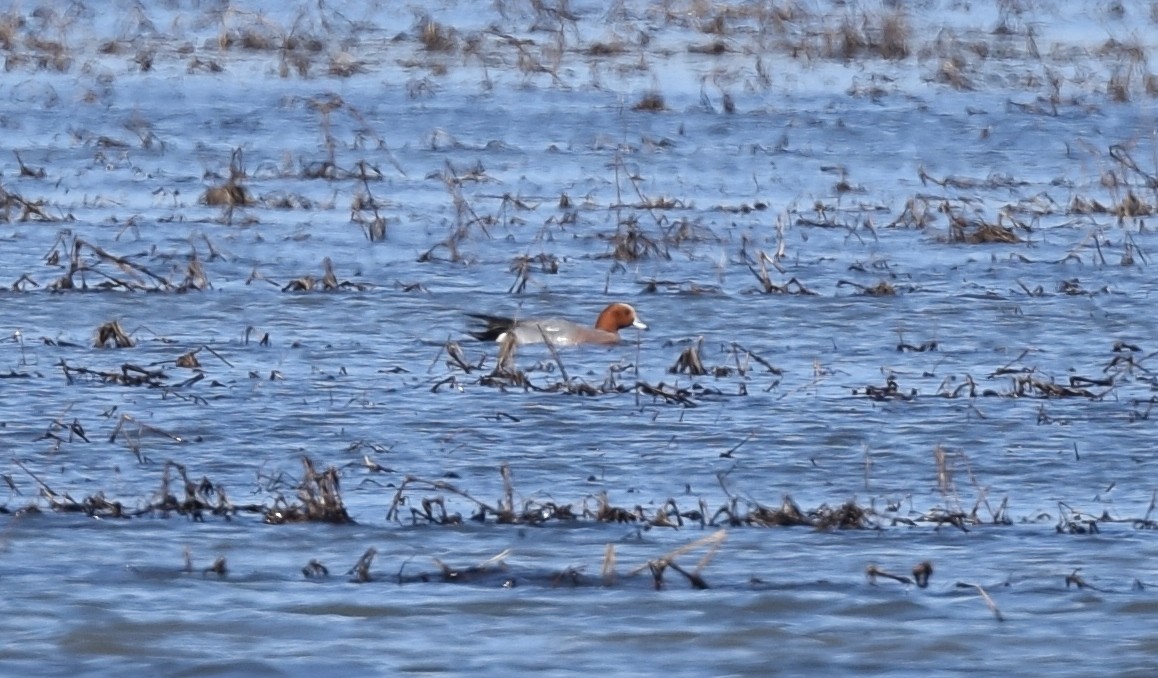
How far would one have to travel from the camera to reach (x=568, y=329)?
10.8m

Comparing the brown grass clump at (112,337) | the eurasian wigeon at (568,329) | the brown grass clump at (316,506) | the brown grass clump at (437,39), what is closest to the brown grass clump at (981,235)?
the eurasian wigeon at (568,329)

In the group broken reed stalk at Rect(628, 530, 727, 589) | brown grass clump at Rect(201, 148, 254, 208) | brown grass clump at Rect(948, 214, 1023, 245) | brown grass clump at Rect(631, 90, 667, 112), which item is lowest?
brown grass clump at Rect(948, 214, 1023, 245)

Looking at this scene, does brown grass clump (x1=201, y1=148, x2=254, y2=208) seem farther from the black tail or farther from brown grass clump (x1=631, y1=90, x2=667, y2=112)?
brown grass clump (x1=631, y1=90, x2=667, y2=112)

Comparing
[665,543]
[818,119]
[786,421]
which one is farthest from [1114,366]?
[818,119]

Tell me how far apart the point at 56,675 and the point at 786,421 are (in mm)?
3615

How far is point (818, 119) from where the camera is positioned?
1895cm

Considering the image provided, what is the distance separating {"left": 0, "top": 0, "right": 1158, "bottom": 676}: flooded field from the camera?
257 inches

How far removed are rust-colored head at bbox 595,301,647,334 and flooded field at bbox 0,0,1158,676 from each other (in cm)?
17

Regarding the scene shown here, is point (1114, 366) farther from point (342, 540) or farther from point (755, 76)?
point (755, 76)

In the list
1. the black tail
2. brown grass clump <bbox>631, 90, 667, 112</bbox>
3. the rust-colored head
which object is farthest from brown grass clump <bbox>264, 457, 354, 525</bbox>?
brown grass clump <bbox>631, 90, 667, 112</bbox>

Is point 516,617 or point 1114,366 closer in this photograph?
point 516,617

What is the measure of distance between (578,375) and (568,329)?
2.13 ft

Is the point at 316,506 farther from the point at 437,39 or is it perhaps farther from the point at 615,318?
the point at 437,39

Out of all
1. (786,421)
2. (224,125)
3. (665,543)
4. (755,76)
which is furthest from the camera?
(755,76)
